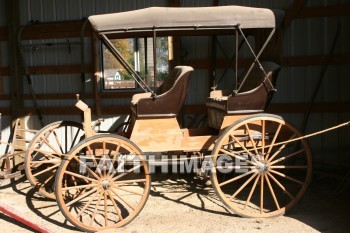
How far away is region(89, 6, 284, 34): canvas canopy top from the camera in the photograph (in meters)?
4.16

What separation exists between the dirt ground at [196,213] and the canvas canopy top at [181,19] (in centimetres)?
215

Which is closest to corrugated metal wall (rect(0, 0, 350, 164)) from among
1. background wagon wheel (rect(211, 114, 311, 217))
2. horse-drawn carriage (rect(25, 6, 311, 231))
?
horse-drawn carriage (rect(25, 6, 311, 231))

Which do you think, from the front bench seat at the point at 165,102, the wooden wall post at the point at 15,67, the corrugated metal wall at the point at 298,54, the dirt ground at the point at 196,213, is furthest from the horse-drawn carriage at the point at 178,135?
the wooden wall post at the point at 15,67

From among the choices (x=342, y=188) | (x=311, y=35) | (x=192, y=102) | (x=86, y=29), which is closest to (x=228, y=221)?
(x=342, y=188)

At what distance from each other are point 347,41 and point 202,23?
10.1 feet

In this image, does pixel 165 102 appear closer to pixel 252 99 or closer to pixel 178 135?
pixel 178 135

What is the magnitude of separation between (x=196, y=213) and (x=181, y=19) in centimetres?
225

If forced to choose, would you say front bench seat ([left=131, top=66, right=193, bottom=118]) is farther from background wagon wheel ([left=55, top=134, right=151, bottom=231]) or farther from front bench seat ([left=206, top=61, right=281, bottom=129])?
front bench seat ([left=206, top=61, right=281, bottom=129])

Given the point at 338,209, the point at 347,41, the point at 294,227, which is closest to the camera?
the point at 294,227

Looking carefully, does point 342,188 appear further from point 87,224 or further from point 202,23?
point 87,224

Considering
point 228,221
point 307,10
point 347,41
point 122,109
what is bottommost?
point 228,221

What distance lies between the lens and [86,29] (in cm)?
658

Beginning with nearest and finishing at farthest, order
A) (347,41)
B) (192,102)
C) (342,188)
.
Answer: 1. (342,188)
2. (347,41)
3. (192,102)

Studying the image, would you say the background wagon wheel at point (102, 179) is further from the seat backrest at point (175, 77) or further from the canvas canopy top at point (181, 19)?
the canvas canopy top at point (181, 19)
